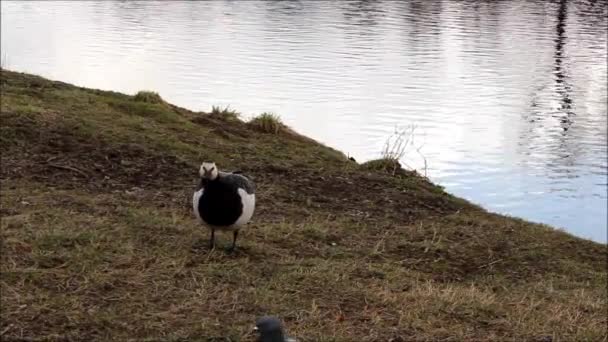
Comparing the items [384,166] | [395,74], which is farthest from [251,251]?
[395,74]

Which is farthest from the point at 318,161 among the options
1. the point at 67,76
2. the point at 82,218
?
the point at 67,76

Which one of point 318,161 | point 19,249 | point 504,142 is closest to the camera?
point 19,249

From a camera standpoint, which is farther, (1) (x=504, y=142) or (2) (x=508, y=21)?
(2) (x=508, y=21)

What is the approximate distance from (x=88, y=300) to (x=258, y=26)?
21.6 meters

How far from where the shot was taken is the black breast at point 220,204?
4.55 m

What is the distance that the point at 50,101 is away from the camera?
321 inches

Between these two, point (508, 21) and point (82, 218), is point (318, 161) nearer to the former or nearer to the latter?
point (82, 218)

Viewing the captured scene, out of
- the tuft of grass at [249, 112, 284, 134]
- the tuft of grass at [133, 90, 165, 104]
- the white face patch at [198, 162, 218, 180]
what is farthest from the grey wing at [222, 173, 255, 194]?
the tuft of grass at [133, 90, 165, 104]

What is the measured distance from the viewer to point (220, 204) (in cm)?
455

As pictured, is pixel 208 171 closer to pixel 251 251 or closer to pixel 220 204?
pixel 220 204

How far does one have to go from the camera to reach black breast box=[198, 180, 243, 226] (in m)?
4.55

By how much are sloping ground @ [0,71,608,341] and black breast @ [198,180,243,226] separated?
0.74ft

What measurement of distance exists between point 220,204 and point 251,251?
1.38 ft

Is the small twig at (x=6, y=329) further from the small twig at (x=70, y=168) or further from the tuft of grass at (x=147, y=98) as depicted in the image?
the tuft of grass at (x=147, y=98)
